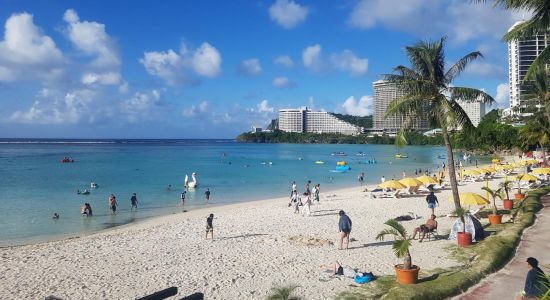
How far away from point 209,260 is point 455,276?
727 cm

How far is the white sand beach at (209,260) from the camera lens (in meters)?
10.8

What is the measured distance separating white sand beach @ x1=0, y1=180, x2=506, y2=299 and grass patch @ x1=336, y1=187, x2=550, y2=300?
0.62 metres

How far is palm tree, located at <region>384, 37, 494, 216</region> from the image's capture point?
1641 cm

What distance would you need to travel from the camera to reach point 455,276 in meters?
9.38

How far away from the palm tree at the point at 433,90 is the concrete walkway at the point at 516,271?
138 inches

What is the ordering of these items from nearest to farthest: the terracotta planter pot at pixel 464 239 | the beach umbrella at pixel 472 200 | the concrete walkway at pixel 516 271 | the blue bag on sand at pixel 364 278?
the concrete walkway at pixel 516 271 < the blue bag on sand at pixel 364 278 < the terracotta planter pot at pixel 464 239 < the beach umbrella at pixel 472 200

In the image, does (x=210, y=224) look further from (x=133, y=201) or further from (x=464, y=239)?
(x=133, y=201)

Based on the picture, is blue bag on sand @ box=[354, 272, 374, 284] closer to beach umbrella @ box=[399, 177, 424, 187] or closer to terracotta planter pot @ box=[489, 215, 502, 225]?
terracotta planter pot @ box=[489, 215, 502, 225]

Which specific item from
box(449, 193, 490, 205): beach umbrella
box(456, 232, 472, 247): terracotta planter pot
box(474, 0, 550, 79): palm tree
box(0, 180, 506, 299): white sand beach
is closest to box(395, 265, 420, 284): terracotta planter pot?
box(0, 180, 506, 299): white sand beach

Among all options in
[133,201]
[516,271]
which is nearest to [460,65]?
[516,271]

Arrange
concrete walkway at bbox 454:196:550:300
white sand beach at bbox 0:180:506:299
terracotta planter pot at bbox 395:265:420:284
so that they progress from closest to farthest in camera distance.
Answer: concrete walkway at bbox 454:196:550:300, terracotta planter pot at bbox 395:265:420:284, white sand beach at bbox 0:180:506:299

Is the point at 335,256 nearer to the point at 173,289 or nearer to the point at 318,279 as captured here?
the point at 318,279

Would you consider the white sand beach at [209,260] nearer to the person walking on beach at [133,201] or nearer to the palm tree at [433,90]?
the palm tree at [433,90]

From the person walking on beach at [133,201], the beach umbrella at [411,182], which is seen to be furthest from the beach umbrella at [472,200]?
the person walking on beach at [133,201]
